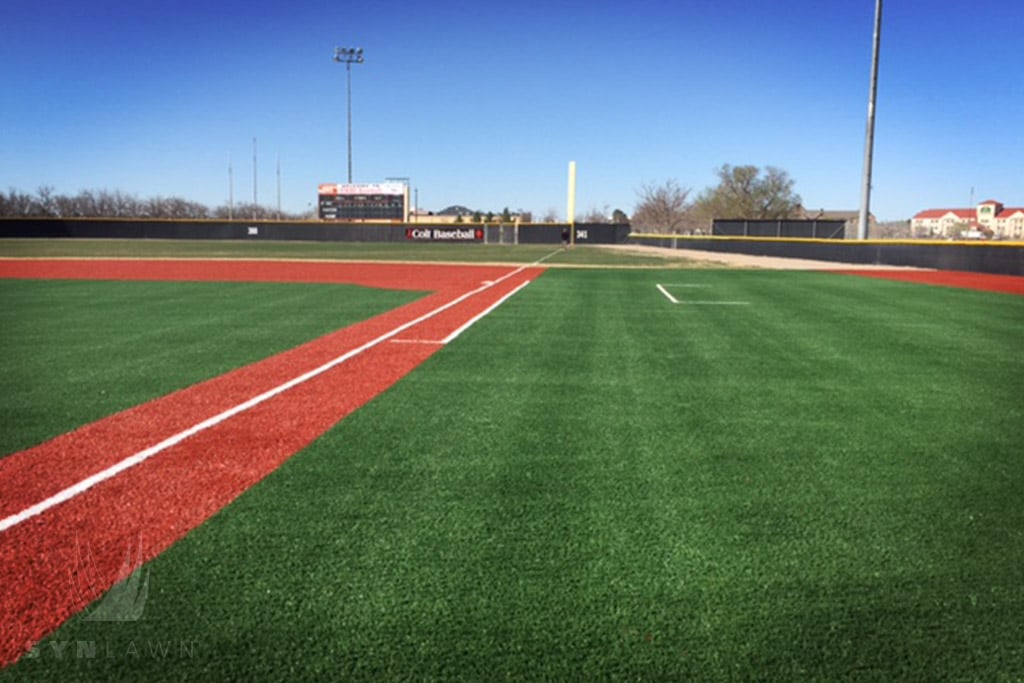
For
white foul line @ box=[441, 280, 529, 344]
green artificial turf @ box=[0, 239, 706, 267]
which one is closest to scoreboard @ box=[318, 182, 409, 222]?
green artificial turf @ box=[0, 239, 706, 267]

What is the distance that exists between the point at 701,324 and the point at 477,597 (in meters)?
8.80

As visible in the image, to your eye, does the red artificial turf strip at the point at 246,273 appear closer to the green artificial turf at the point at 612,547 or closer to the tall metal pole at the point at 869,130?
the green artificial turf at the point at 612,547

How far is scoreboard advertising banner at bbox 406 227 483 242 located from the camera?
64125mm

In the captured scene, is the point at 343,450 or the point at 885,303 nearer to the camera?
the point at 343,450

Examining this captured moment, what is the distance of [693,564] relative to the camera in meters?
2.92

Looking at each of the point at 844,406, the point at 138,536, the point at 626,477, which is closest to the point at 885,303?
the point at 844,406

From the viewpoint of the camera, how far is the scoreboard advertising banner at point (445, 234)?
64.1 meters

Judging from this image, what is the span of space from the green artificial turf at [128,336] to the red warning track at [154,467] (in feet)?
1.24

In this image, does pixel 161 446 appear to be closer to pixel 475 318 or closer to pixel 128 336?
pixel 128 336

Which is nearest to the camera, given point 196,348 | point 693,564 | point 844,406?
point 693,564

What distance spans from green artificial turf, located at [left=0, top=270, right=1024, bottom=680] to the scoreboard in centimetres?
7593

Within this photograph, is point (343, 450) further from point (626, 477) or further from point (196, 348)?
point (196, 348)

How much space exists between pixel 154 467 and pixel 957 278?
927 inches

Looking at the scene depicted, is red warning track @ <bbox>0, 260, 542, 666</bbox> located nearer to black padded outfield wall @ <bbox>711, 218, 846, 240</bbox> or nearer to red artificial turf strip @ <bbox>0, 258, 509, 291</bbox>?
red artificial turf strip @ <bbox>0, 258, 509, 291</bbox>
